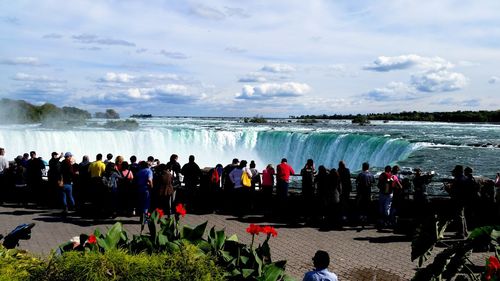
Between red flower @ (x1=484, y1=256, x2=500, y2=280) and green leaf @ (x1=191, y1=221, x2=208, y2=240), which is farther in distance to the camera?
green leaf @ (x1=191, y1=221, x2=208, y2=240)

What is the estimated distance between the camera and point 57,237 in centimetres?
988

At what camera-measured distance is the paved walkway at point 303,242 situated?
8.09 metres

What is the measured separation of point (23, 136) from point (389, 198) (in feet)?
86.3

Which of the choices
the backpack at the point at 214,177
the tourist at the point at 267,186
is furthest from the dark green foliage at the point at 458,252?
the backpack at the point at 214,177

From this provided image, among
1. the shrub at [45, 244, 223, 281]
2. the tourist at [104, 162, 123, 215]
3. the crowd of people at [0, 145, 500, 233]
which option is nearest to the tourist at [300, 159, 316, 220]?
the crowd of people at [0, 145, 500, 233]

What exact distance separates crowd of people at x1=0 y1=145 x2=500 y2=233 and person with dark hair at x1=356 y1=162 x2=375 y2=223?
23mm

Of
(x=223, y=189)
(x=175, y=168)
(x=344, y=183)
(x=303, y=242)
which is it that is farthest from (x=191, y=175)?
(x=344, y=183)

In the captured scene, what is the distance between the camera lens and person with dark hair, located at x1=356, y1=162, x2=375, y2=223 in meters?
11.0

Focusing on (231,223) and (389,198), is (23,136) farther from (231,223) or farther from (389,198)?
(389,198)

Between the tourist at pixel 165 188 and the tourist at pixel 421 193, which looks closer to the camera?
the tourist at pixel 421 193

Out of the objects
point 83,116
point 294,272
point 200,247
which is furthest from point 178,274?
point 83,116

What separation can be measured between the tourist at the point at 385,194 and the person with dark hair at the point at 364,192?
0.29 meters

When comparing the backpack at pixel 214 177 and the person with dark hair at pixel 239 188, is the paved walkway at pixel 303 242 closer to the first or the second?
the person with dark hair at pixel 239 188

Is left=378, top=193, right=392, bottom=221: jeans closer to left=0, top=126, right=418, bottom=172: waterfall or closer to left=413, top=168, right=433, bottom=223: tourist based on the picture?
left=413, top=168, right=433, bottom=223: tourist
